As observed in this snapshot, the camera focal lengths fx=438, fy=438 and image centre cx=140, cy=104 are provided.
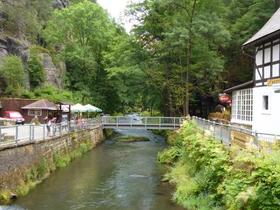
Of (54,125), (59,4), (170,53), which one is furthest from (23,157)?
(59,4)

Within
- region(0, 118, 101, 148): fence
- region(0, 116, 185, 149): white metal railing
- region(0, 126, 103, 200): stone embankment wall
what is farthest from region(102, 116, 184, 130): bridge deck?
region(0, 126, 103, 200): stone embankment wall

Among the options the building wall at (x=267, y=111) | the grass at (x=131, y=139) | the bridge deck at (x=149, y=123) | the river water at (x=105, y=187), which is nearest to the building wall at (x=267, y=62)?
the building wall at (x=267, y=111)

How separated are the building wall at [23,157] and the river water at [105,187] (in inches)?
36.2

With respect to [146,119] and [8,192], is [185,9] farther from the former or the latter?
[8,192]

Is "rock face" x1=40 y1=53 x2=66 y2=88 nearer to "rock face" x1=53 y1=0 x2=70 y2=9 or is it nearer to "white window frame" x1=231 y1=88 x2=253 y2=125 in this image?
"rock face" x1=53 y1=0 x2=70 y2=9

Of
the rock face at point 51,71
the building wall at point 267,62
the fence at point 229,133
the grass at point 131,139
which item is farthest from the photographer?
the rock face at point 51,71

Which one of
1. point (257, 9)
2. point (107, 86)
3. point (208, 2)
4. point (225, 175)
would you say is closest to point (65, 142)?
point (225, 175)

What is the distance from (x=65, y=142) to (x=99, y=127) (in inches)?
503

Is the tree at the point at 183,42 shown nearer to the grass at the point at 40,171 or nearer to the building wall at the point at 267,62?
the building wall at the point at 267,62

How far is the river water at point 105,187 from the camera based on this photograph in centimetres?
1783

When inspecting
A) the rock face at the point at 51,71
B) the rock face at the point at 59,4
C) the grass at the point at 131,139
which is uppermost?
the rock face at the point at 59,4

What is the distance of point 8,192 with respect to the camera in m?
17.9

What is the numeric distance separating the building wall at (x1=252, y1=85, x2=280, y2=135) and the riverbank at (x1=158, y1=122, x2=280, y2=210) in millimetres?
4702

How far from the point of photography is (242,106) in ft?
102
